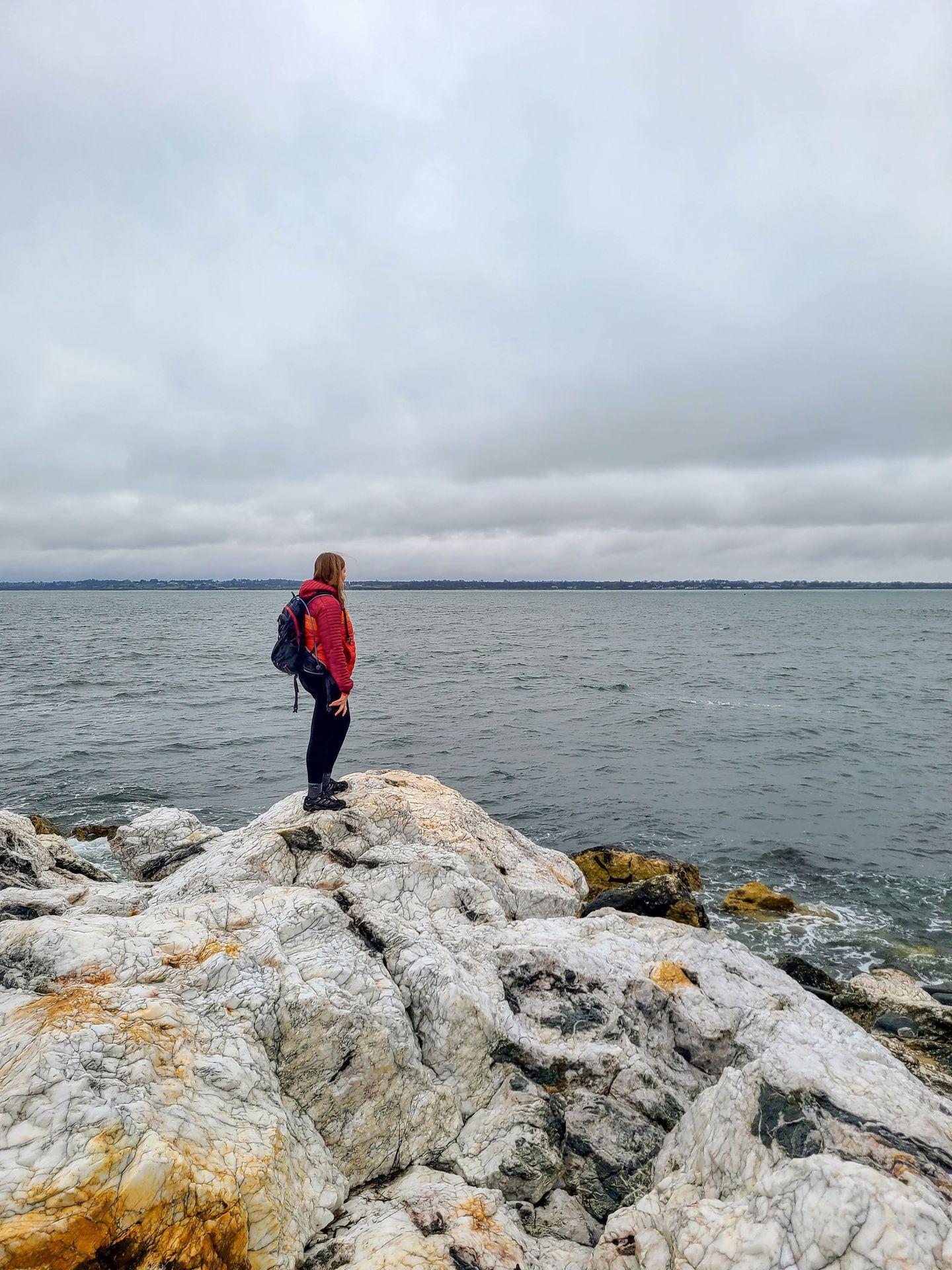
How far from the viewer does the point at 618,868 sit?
37.5 feet

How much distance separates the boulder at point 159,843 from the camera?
10141mm

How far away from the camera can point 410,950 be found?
212 inches

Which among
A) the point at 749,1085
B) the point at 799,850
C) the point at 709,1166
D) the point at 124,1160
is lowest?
the point at 799,850

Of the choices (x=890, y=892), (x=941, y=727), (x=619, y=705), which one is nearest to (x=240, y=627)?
(x=619, y=705)

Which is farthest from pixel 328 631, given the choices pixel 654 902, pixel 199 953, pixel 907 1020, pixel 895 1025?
pixel 907 1020

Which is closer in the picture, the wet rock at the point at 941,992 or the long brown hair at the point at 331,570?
the long brown hair at the point at 331,570

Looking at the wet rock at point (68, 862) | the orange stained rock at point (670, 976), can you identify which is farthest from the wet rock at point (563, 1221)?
the wet rock at point (68, 862)

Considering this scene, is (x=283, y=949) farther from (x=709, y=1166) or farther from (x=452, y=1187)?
(x=709, y=1166)

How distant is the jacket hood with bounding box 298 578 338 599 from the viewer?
754 cm

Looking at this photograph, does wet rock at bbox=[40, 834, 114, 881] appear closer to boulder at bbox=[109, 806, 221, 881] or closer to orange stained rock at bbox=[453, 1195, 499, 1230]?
boulder at bbox=[109, 806, 221, 881]

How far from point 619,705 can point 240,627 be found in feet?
236

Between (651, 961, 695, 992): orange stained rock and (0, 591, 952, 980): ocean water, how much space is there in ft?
18.2

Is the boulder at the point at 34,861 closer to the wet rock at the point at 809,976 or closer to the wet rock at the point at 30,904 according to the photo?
the wet rock at the point at 30,904

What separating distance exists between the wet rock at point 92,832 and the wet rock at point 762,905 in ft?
40.4
